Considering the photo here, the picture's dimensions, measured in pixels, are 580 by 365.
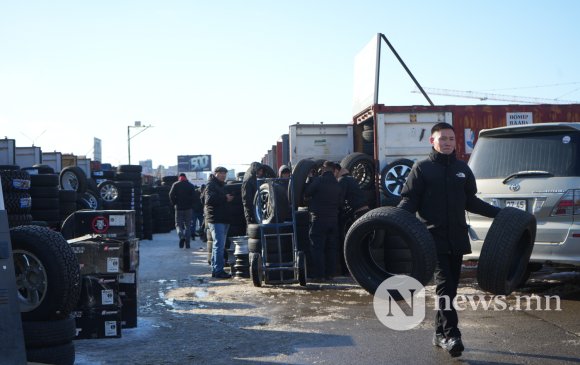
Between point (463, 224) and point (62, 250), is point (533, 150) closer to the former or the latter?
point (463, 224)

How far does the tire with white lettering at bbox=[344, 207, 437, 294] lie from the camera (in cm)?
536

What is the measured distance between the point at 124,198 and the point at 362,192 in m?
11.1

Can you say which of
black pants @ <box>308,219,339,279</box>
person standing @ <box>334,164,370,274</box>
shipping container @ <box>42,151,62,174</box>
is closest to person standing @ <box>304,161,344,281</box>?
black pants @ <box>308,219,339,279</box>

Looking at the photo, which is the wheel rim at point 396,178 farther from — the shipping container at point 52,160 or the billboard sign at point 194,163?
the billboard sign at point 194,163

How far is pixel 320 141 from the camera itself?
1332 centimetres

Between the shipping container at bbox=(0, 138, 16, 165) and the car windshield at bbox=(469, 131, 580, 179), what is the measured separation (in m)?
14.8

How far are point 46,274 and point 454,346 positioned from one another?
3.27 m

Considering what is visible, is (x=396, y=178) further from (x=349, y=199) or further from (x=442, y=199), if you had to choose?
(x=442, y=199)

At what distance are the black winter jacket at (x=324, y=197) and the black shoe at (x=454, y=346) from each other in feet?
16.4

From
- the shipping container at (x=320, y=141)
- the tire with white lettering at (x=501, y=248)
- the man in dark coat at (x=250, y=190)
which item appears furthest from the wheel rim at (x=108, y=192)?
the tire with white lettering at (x=501, y=248)

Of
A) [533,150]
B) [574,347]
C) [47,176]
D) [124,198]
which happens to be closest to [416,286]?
[574,347]

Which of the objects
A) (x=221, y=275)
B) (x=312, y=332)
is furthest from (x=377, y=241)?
(x=221, y=275)

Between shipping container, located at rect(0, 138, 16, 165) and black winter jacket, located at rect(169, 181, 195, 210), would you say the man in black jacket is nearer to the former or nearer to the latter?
black winter jacket, located at rect(169, 181, 195, 210)

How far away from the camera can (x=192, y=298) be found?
30.8 feet
